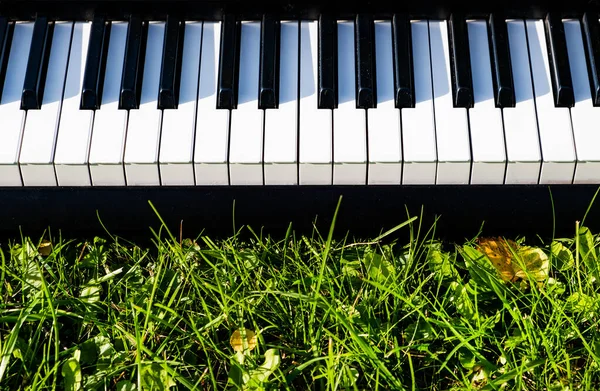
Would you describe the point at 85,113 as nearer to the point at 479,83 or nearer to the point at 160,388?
the point at 160,388

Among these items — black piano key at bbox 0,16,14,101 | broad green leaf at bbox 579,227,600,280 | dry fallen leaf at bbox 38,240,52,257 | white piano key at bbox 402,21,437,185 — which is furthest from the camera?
dry fallen leaf at bbox 38,240,52,257

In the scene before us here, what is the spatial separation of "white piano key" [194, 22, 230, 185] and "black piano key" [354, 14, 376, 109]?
0.34 m

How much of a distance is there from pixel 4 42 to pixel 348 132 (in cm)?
95

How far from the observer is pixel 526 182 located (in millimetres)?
1876

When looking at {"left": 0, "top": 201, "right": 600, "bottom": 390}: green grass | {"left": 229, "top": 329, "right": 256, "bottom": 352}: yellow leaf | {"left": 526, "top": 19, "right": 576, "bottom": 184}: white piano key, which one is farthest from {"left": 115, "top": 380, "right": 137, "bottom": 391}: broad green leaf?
{"left": 526, "top": 19, "right": 576, "bottom": 184}: white piano key

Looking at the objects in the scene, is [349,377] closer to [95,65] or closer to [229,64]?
[229,64]

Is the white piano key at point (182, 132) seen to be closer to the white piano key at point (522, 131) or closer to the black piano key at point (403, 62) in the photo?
the black piano key at point (403, 62)

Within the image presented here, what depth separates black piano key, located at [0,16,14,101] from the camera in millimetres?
1953

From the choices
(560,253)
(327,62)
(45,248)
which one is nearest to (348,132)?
(327,62)

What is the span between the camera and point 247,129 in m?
1.85

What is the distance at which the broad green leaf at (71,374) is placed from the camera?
191cm

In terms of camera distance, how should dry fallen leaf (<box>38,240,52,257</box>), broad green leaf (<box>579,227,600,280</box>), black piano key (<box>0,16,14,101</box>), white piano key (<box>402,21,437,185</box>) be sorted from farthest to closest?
dry fallen leaf (<box>38,240,52,257</box>) < broad green leaf (<box>579,227,600,280</box>) < black piano key (<box>0,16,14,101</box>) < white piano key (<box>402,21,437,185</box>)

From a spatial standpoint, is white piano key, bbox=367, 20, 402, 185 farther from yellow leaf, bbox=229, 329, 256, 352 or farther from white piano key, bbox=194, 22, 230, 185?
yellow leaf, bbox=229, 329, 256, 352

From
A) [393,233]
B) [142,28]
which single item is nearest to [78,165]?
[142,28]
